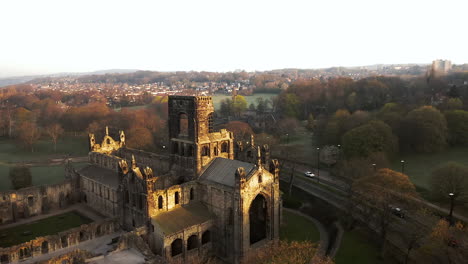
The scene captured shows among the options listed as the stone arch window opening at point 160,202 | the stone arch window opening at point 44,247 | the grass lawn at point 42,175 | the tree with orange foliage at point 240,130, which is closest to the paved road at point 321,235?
the stone arch window opening at point 160,202

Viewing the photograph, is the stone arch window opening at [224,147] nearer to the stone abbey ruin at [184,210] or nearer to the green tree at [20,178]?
the stone abbey ruin at [184,210]

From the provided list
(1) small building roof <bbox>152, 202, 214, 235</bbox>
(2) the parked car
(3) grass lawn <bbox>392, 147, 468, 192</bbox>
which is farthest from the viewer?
(3) grass lawn <bbox>392, 147, 468, 192</bbox>

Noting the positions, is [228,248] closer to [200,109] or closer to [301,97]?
[200,109]

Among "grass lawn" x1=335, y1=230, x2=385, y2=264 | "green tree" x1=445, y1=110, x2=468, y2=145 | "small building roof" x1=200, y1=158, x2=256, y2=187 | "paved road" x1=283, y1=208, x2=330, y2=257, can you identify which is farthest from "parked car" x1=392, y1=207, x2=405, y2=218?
"green tree" x1=445, y1=110, x2=468, y2=145

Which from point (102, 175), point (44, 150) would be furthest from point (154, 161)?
point (44, 150)

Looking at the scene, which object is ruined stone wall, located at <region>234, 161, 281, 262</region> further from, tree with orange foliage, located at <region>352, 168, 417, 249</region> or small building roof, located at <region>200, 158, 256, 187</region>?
tree with orange foliage, located at <region>352, 168, 417, 249</region>

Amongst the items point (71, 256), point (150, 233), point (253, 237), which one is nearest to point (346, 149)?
point (253, 237)
